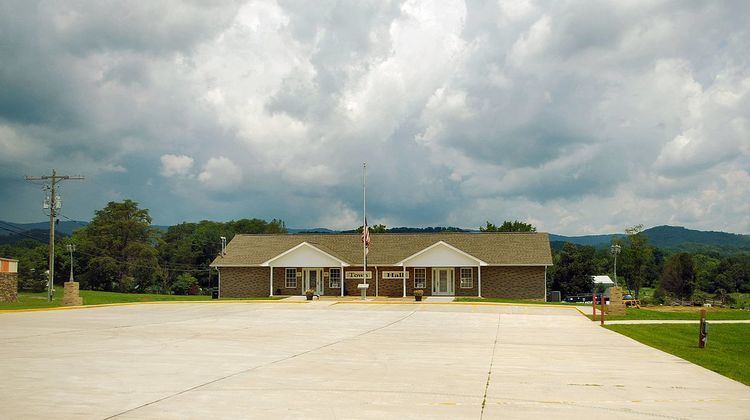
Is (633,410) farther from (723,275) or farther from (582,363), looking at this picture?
(723,275)

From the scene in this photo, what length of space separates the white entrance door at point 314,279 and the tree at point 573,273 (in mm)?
43045

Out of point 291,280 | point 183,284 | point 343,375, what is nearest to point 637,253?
point 291,280

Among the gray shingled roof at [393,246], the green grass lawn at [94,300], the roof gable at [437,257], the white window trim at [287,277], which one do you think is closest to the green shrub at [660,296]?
the gray shingled roof at [393,246]

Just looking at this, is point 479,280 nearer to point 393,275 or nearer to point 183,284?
point 393,275

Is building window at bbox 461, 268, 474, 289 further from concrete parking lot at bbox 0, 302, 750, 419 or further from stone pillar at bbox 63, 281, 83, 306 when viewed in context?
concrete parking lot at bbox 0, 302, 750, 419

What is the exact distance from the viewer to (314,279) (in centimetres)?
5250

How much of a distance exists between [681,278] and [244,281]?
2523 inches

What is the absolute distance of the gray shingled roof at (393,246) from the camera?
51.1 m

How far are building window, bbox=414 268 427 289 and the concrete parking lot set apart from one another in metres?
27.8

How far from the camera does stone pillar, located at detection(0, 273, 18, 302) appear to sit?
1925 inches

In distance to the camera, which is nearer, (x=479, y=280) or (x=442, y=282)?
(x=479, y=280)

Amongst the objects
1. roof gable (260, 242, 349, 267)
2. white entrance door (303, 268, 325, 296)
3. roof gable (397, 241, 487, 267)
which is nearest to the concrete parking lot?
roof gable (397, 241, 487, 267)

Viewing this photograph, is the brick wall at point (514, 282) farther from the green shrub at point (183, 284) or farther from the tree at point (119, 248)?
the green shrub at point (183, 284)

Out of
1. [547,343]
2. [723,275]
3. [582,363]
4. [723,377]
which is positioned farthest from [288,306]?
[723,275]
